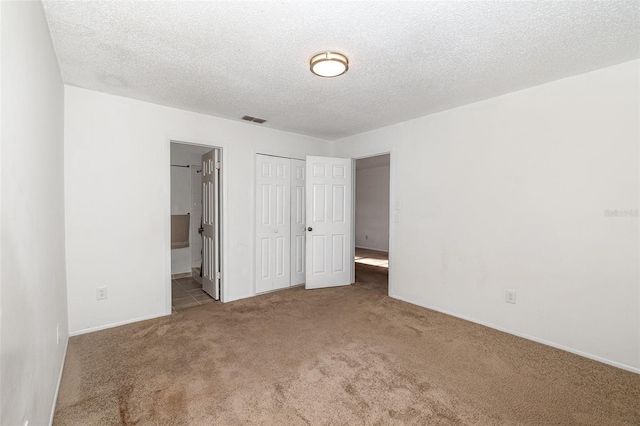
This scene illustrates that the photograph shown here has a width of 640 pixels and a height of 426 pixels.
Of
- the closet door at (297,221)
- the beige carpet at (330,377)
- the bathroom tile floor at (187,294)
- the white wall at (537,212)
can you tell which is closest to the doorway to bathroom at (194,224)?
the bathroom tile floor at (187,294)

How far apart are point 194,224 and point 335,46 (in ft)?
15.2

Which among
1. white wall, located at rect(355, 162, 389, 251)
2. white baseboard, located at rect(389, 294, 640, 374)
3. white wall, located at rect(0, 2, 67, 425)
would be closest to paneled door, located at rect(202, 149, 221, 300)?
white wall, located at rect(0, 2, 67, 425)

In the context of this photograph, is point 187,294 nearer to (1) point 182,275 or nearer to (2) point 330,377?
(1) point 182,275

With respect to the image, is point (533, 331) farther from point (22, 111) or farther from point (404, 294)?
point (22, 111)

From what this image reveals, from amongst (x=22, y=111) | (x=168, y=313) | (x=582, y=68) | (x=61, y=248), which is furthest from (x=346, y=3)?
(x=168, y=313)

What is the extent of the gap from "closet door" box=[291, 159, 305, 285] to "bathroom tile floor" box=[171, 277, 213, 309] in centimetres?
132

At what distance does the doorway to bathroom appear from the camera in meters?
4.02

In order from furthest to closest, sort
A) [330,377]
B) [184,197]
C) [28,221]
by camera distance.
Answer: [184,197] < [330,377] < [28,221]

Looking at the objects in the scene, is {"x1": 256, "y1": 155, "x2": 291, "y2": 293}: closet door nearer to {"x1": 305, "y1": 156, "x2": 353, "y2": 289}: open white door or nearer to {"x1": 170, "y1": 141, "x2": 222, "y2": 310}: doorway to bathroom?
Answer: {"x1": 305, "y1": 156, "x2": 353, "y2": 289}: open white door

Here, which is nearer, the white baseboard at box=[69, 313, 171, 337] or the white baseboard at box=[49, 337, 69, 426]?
the white baseboard at box=[49, 337, 69, 426]

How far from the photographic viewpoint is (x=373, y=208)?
8.80 m

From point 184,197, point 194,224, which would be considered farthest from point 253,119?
point 194,224

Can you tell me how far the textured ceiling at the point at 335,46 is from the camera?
177 centimetres

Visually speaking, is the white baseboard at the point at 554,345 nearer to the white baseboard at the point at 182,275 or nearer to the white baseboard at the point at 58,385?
the white baseboard at the point at 58,385
